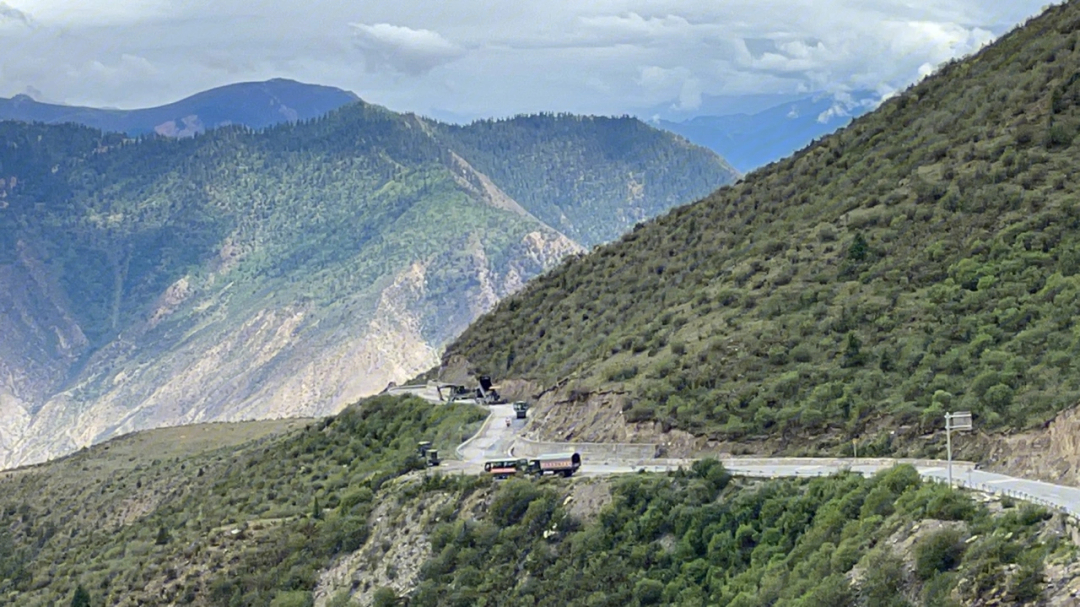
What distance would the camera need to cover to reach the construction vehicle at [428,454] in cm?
7194

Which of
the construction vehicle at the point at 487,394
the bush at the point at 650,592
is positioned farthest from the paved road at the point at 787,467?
the bush at the point at 650,592

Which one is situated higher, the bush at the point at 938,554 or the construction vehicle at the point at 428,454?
the construction vehicle at the point at 428,454

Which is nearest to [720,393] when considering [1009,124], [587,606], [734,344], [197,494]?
[734,344]

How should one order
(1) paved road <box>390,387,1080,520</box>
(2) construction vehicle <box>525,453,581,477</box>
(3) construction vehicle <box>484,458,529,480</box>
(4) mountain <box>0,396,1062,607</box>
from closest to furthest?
1. (4) mountain <box>0,396,1062,607</box>
2. (1) paved road <box>390,387,1080,520</box>
3. (2) construction vehicle <box>525,453,581,477</box>
4. (3) construction vehicle <box>484,458,529,480</box>

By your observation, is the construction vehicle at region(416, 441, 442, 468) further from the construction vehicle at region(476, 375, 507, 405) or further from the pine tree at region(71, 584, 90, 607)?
the pine tree at region(71, 584, 90, 607)

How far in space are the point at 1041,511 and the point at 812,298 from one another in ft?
103

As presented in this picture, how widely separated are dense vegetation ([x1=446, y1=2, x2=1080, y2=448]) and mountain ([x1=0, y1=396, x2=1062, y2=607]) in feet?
20.6

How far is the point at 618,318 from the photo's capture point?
87.5 meters

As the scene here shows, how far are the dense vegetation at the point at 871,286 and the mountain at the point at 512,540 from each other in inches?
247

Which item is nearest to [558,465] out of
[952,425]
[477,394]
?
[952,425]

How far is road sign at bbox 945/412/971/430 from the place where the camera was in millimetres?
47500

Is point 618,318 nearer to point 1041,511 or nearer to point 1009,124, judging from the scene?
point 1009,124

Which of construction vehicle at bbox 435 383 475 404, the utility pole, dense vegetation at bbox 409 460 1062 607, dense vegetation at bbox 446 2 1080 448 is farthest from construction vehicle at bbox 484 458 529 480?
construction vehicle at bbox 435 383 475 404

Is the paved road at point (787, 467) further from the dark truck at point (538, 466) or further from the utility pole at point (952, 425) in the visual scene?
the dark truck at point (538, 466)
